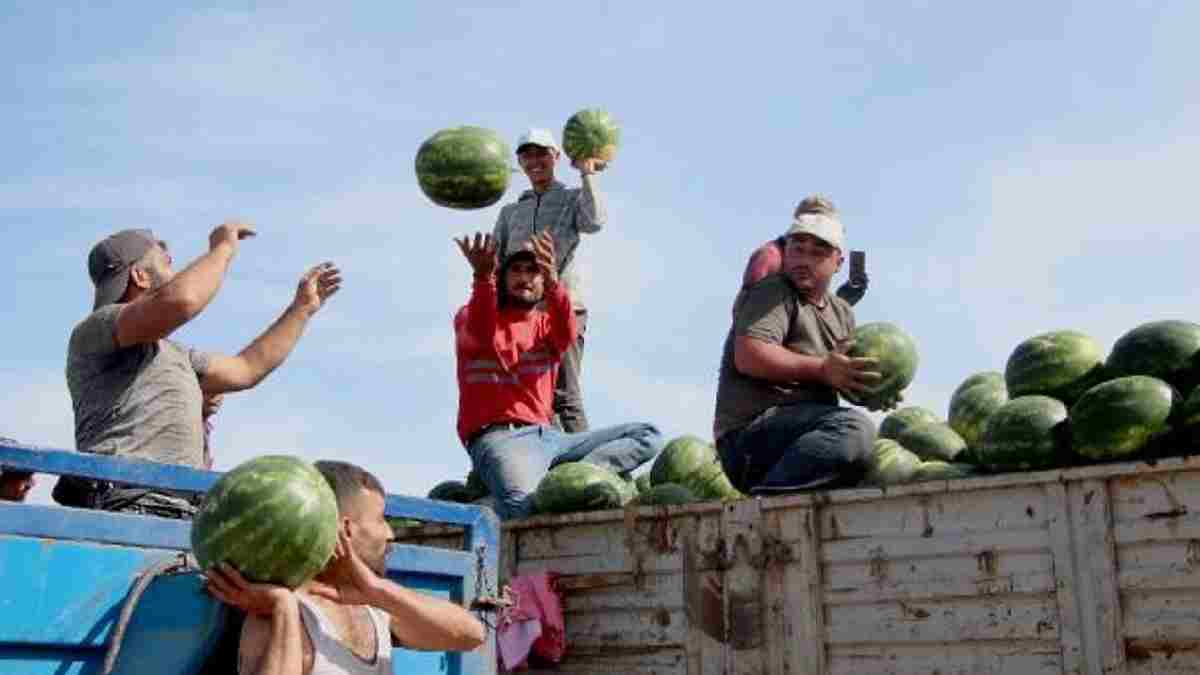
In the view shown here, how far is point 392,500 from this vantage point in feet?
14.9

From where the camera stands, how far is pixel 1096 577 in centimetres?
534

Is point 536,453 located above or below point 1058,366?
below

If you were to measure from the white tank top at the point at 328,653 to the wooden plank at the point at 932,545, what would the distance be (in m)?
A: 2.58

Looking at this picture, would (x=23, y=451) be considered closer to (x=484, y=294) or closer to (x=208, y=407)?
(x=208, y=407)

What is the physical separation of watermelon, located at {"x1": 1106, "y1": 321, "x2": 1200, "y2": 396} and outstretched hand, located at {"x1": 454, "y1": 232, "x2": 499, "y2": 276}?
3.06m

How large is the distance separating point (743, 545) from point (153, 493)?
8.80 feet

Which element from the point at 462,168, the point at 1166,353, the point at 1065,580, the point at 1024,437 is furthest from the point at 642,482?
the point at 1065,580

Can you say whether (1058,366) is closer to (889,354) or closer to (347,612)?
(889,354)

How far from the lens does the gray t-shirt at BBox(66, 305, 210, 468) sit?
4.96m

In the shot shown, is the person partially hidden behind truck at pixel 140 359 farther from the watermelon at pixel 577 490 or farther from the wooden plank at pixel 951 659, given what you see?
the wooden plank at pixel 951 659

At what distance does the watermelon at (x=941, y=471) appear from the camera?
6.61m

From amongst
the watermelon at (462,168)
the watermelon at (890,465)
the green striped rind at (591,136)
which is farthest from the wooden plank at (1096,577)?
the green striped rind at (591,136)

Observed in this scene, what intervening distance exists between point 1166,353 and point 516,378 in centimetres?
321

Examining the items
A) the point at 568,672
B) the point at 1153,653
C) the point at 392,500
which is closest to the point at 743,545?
the point at 568,672
